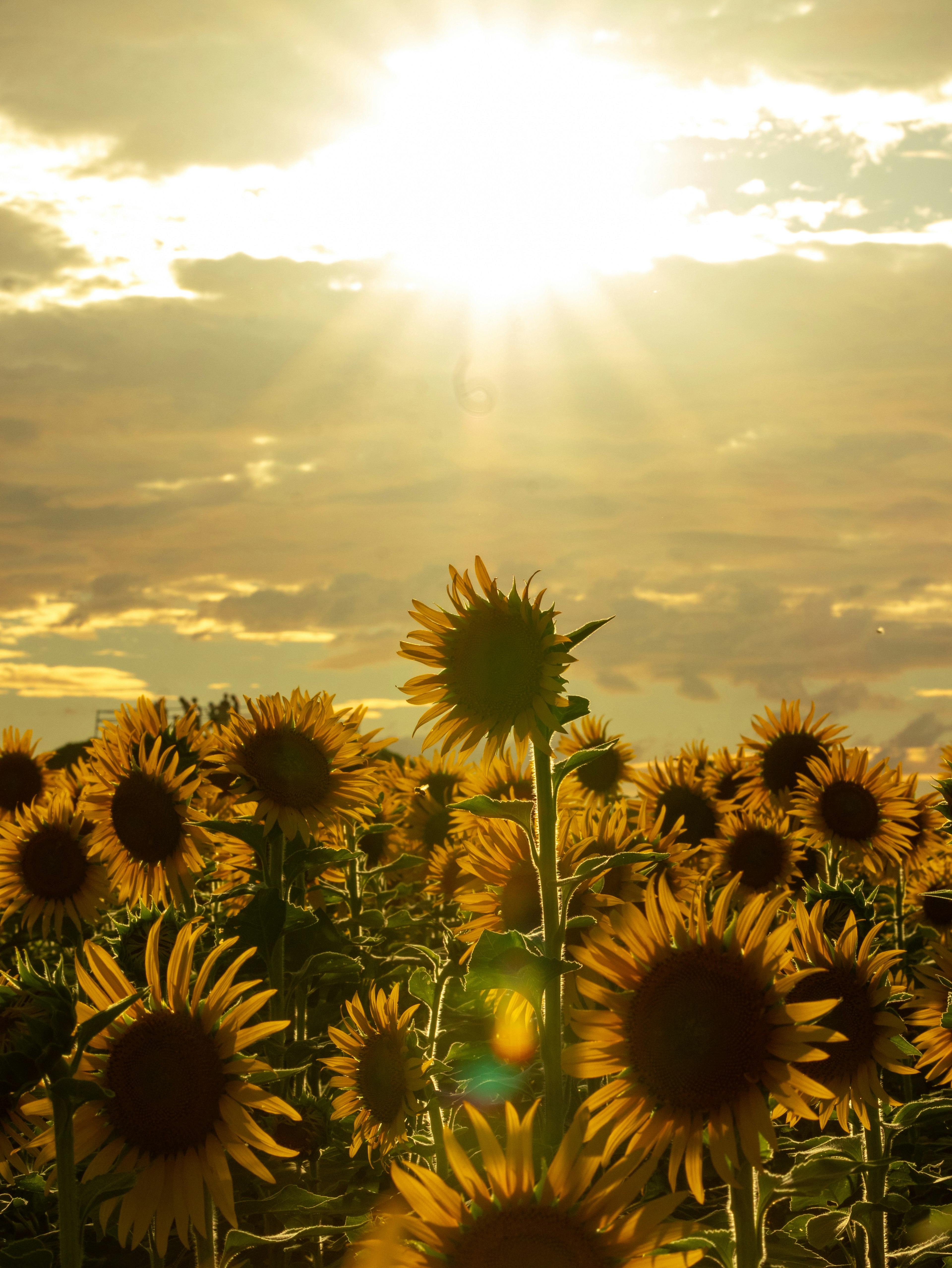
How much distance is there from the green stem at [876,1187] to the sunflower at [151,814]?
468 centimetres

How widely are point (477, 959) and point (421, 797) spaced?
8207mm

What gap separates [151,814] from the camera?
26.0ft

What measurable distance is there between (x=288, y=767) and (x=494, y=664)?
272cm

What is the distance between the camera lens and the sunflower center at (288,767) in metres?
7.30

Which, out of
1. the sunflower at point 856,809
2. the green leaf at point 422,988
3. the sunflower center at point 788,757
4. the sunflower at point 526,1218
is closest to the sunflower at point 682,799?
the sunflower center at point 788,757

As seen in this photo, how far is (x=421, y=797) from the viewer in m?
12.5

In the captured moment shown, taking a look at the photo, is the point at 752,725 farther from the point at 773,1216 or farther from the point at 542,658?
the point at 542,658

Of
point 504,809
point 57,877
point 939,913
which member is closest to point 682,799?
point 939,913

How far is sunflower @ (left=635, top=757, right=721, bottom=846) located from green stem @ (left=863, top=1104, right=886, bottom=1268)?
628 cm

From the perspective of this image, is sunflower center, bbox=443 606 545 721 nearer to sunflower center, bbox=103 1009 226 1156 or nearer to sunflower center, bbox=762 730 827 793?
sunflower center, bbox=103 1009 226 1156

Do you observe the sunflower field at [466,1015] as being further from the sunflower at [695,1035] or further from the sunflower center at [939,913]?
the sunflower center at [939,913]

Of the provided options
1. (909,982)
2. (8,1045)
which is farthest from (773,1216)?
(8,1045)

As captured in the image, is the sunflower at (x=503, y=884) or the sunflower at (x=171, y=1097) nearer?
the sunflower at (x=171, y=1097)

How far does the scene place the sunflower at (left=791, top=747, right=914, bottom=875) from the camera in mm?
9711
